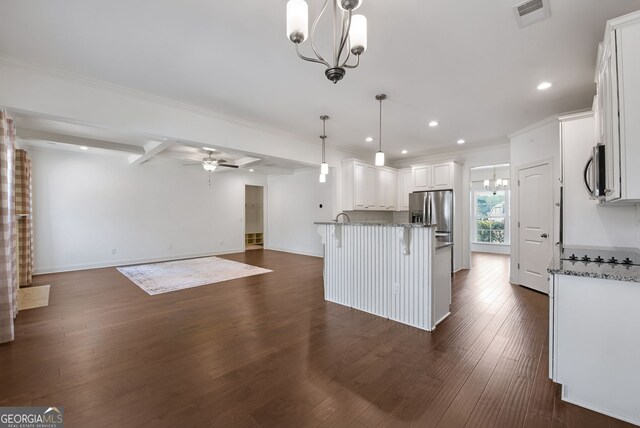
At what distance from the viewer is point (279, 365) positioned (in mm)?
2238

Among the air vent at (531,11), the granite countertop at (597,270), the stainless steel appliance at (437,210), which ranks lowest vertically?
the granite countertop at (597,270)

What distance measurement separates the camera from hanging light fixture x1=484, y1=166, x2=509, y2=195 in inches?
311

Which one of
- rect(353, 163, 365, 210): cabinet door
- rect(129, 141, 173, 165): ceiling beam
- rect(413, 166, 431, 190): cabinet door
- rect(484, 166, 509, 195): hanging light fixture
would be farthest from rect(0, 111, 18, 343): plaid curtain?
rect(484, 166, 509, 195): hanging light fixture

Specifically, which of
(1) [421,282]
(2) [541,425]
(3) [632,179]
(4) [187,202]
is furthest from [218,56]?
(4) [187,202]

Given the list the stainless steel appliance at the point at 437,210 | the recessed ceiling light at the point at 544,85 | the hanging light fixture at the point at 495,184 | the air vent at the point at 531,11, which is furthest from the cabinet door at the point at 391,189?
the air vent at the point at 531,11

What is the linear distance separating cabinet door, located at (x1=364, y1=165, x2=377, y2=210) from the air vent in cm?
424

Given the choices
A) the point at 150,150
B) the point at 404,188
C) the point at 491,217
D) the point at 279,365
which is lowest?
the point at 279,365

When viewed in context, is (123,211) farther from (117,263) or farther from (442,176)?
(442,176)

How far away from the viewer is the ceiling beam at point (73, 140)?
4.50 metres

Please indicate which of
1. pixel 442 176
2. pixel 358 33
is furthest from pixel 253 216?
pixel 358 33

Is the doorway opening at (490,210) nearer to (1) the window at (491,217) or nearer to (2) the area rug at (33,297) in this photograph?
(1) the window at (491,217)

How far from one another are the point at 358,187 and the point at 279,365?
177 inches

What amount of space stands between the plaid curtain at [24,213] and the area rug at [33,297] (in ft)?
1.23

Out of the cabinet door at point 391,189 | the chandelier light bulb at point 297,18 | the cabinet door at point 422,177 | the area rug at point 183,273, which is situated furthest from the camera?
the cabinet door at point 391,189
